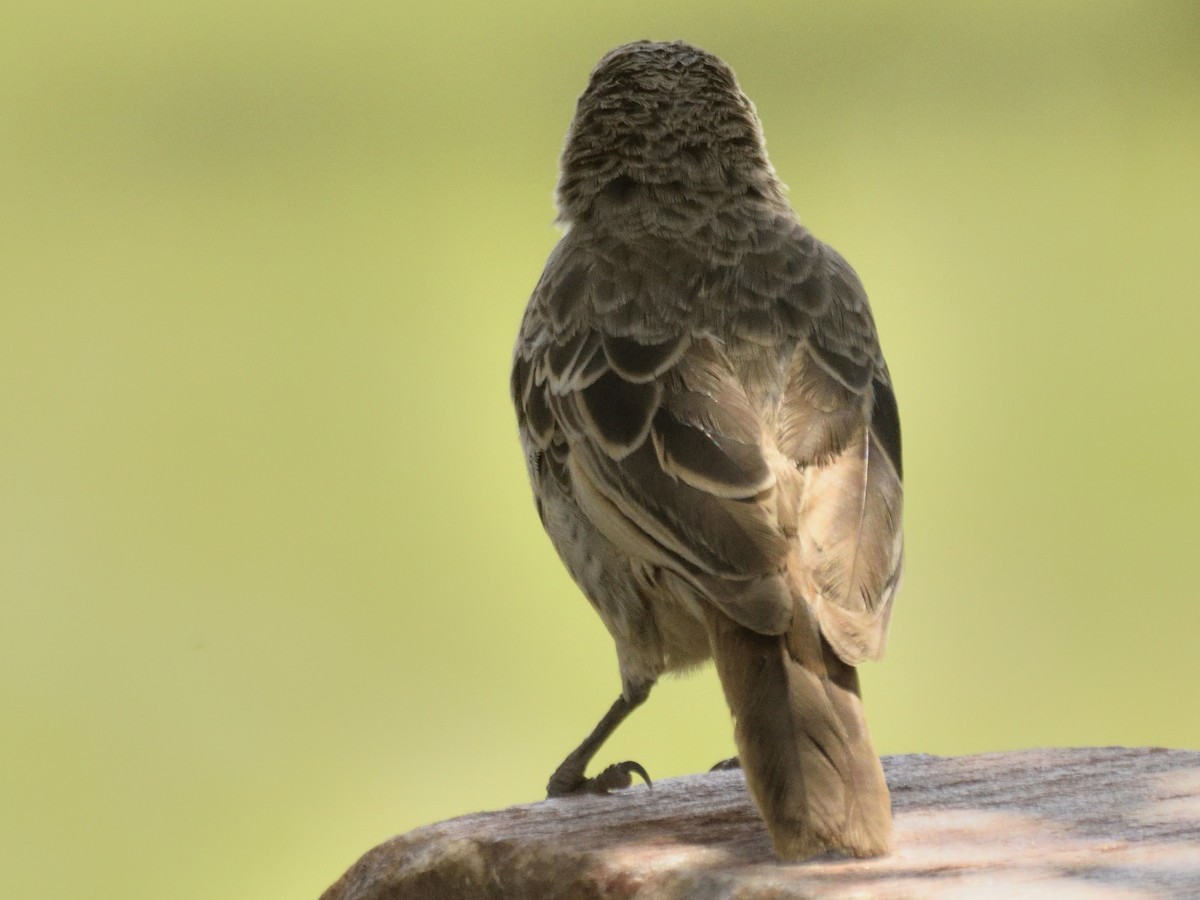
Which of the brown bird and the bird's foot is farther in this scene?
the bird's foot

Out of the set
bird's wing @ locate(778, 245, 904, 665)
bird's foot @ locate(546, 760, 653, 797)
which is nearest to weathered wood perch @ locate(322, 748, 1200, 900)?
bird's foot @ locate(546, 760, 653, 797)

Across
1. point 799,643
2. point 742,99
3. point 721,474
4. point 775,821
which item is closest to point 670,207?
point 742,99

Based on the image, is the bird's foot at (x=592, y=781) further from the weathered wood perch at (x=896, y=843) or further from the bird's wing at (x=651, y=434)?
the bird's wing at (x=651, y=434)

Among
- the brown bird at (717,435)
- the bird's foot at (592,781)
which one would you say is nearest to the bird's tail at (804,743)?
the brown bird at (717,435)

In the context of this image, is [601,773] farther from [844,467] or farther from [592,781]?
[844,467]

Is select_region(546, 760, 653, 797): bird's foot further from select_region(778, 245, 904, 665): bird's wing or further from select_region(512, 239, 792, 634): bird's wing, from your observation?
select_region(778, 245, 904, 665): bird's wing

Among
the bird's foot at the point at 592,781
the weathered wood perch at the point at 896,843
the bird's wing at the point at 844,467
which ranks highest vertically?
the bird's wing at the point at 844,467
